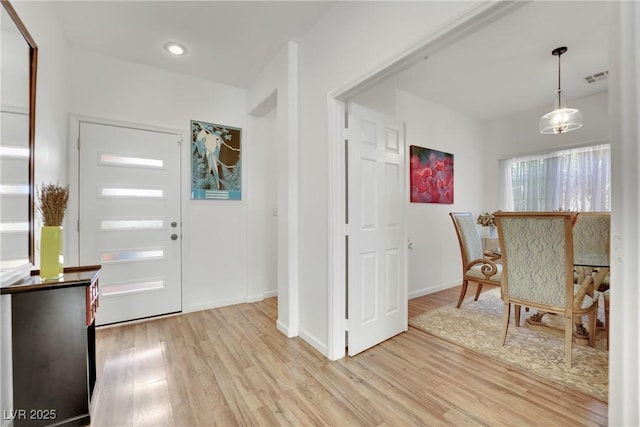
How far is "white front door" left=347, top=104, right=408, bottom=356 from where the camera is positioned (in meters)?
2.22

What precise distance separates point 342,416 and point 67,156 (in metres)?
3.22

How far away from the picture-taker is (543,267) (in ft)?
6.93

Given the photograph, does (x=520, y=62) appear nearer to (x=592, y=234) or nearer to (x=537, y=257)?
(x=592, y=234)

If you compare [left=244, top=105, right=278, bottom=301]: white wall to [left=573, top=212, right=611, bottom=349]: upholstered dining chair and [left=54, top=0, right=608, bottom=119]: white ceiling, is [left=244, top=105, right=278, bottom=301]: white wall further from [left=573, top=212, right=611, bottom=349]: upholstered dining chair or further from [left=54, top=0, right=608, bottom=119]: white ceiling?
[left=573, top=212, right=611, bottom=349]: upholstered dining chair

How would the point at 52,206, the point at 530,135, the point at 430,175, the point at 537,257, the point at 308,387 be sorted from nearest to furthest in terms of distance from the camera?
the point at 52,206 → the point at 308,387 → the point at 537,257 → the point at 430,175 → the point at 530,135

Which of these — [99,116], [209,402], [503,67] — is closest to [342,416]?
[209,402]

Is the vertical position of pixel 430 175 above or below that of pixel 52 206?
above

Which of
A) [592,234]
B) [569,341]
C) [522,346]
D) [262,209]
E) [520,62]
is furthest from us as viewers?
[262,209]

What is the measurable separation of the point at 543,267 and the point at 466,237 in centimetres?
122

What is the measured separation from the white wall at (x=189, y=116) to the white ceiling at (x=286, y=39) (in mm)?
137

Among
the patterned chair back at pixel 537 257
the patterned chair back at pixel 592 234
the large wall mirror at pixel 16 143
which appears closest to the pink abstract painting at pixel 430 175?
the patterned chair back at pixel 592 234

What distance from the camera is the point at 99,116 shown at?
278 cm

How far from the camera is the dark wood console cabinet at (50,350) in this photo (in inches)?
55.4

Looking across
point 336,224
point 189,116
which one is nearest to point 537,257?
point 336,224
